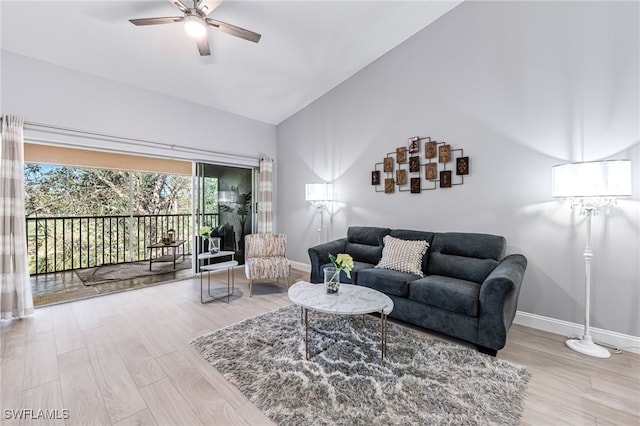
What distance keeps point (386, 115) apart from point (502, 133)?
1539mm

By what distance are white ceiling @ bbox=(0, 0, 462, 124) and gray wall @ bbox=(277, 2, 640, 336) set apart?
571 mm

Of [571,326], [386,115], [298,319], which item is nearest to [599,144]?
[571,326]

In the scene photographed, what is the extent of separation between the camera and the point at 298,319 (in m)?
2.87

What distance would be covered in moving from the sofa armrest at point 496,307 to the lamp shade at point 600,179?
852 mm

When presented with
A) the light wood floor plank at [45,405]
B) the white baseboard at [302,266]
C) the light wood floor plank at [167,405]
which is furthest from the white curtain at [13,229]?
the white baseboard at [302,266]

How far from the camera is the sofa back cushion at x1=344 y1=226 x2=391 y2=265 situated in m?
3.65

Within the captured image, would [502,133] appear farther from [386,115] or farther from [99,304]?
[99,304]

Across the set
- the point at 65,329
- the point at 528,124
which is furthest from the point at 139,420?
the point at 528,124

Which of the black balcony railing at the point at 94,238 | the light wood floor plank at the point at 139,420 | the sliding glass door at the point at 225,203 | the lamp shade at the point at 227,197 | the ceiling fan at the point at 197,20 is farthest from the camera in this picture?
the lamp shade at the point at 227,197

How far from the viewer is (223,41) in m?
3.15

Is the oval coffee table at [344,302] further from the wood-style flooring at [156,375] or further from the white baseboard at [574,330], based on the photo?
the white baseboard at [574,330]

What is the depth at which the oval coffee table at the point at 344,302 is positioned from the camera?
2.08m

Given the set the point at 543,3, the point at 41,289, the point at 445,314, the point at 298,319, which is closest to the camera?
the point at 445,314

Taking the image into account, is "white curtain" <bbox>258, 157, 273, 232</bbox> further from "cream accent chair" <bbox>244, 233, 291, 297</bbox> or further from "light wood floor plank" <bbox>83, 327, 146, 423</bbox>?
"light wood floor plank" <bbox>83, 327, 146, 423</bbox>
